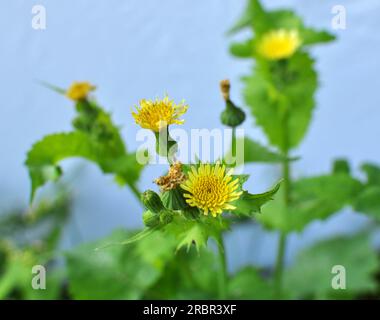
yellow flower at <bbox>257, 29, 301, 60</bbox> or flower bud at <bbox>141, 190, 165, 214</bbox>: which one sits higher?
yellow flower at <bbox>257, 29, 301, 60</bbox>

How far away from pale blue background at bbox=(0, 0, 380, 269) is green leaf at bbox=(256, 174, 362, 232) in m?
0.18

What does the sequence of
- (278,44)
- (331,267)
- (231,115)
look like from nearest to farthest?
(231,115)
(278,44)
(331,267)

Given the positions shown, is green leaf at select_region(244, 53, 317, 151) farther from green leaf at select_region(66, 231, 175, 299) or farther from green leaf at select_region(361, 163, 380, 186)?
green leaf at select_region(66, 231, 175, 299)

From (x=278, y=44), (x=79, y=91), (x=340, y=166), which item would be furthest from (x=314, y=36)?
(x=79, y=91)

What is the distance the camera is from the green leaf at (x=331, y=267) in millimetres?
937

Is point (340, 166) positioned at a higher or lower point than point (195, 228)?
higher

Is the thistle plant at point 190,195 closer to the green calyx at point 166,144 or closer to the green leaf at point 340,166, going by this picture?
the green calyx at point 166,144

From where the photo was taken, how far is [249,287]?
0.84 m

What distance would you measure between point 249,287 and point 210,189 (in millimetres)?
410

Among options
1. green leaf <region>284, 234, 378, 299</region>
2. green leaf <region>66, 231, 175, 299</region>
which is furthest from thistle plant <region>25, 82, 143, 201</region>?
green leaf <region>284, 234, 378, 299</region>

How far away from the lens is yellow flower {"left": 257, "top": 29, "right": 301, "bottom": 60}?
73cm

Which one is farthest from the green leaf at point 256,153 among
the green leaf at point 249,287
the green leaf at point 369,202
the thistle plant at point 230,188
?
the green leaf at point 249,287

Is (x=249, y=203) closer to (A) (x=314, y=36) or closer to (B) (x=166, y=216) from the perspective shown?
(B) (x=166, y=216)

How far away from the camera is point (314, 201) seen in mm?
776
